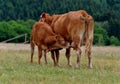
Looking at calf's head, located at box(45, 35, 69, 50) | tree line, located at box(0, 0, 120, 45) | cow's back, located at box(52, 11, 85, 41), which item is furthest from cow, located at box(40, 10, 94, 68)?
tree line, located at box(0, 0, 120, 45)

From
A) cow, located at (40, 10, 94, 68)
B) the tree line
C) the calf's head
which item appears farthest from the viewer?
the tree line

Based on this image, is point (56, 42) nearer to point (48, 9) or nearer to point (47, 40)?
point (47, 40)

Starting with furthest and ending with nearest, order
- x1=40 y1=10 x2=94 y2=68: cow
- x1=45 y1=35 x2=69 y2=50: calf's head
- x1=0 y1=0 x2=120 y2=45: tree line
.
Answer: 1. x1=0 y1=0 x2=120 y2=45: tree line
2. x1=45 y1=35 x2=69 y2=50: calf's head
3. x1=40 y1=10 x2=94 y2=68: cow

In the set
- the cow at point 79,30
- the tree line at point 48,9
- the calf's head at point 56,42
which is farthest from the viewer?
the tree line at point 48,9

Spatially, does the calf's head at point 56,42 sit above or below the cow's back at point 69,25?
below

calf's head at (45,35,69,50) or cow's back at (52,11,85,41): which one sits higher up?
cow's back at (52,11,85,41)

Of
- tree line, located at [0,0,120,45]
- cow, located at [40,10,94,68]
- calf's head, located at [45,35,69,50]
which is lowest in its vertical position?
tree line, located at [0,0,120,45]

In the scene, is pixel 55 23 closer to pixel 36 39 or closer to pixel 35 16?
pixel 36 39

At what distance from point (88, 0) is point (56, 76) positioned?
86601mm

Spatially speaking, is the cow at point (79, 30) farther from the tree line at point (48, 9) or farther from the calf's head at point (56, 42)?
the tree line at point (48, 9)

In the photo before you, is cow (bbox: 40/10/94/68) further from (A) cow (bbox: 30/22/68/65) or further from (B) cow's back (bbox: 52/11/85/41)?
(A) cow (bbox: 30/22/68/65)

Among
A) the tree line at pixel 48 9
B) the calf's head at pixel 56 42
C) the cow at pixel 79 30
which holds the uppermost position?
the cow at pixel 79 30

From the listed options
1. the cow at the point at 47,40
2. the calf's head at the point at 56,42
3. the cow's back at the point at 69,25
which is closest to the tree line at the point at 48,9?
the cow's back at the point at 69,25

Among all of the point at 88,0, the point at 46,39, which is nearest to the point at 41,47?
the point at 46,39
